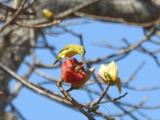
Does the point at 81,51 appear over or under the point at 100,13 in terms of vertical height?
over

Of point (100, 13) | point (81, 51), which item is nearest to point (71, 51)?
point (81, 51)

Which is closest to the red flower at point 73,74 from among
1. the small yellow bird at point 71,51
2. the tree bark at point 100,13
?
the small yellow bird at point 71,51

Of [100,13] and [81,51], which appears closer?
[81,51]

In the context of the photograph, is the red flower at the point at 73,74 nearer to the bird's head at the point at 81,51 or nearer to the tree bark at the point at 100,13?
the bird's head at the point at 81,51

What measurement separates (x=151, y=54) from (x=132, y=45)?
11 centimetres

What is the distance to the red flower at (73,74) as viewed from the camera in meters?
1.06

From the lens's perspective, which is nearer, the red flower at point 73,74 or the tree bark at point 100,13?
the red flower at point 73,74

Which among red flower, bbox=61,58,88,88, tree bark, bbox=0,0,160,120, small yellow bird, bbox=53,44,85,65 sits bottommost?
tree bark, bbox=0,0,160,120

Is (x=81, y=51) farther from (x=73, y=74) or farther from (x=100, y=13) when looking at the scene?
(x=100, y=13)

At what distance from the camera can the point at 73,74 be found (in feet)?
3.48

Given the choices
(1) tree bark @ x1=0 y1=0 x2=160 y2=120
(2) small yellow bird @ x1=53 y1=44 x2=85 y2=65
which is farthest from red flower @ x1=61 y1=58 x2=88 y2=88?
(1) tree bark @ x1=0 y1=0 x2=160 y2=120

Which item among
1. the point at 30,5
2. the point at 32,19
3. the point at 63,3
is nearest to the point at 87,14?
the point at 63,3

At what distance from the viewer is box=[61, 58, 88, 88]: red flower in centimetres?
106

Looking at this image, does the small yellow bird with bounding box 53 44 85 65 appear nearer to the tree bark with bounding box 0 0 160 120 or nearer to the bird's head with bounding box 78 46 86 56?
the bird's head with bounding box 78 46 86 56
